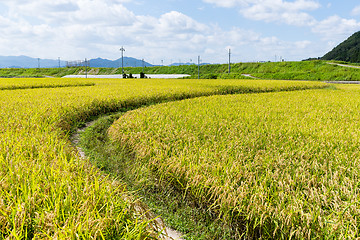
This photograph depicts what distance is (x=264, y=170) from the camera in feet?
13.4

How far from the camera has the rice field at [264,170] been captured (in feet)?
9.53

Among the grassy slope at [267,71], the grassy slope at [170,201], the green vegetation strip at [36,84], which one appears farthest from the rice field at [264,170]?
the grassy slope at [267,71]

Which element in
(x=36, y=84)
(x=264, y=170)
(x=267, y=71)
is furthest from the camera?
(x=267, y=71)

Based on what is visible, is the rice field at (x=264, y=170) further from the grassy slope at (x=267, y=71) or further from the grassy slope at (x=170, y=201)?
the grassy slope at (x=267, y=71)

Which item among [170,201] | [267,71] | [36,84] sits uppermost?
[267,71]

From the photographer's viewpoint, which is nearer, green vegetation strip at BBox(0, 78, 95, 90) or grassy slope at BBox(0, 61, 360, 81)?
green vegetation strip at BBox(0, 78, 95, 90)

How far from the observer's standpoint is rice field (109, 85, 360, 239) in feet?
9.53

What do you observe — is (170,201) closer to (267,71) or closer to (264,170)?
(264,170)

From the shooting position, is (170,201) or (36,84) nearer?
(170,201)

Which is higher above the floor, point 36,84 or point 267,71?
point 267,71

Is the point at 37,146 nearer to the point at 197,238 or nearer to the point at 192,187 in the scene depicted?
the point at 192,187

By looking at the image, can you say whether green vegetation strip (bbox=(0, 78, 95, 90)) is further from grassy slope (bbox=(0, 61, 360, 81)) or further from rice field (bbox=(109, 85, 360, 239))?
grassy slope (bbox=(0, 61, 360, 81))

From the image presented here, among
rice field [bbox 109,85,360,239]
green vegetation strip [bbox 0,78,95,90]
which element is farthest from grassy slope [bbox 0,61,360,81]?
rice field [bbox 109,85,360,239]

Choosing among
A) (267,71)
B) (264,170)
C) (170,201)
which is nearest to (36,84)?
(170,201)
